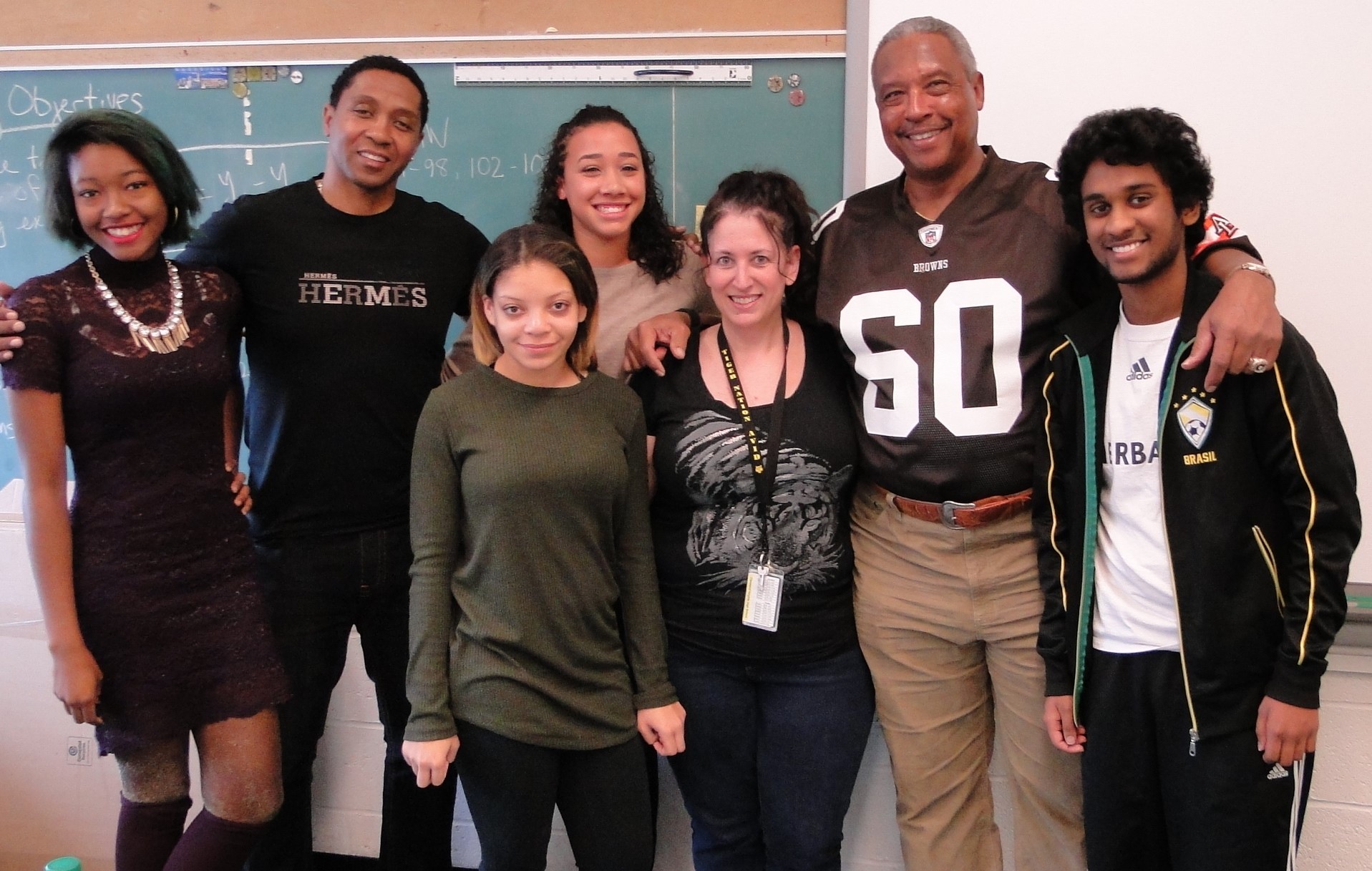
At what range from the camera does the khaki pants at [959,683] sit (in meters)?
1.64

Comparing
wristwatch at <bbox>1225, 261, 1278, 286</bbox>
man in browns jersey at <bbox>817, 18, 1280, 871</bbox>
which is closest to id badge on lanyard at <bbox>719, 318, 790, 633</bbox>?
man in browns jersey at <bbox>817, 18, 1280, 871</bbox>

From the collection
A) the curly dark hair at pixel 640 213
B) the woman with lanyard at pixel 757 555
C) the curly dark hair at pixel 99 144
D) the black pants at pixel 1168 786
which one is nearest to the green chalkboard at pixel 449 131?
the curly dark hair at pixel 640 213

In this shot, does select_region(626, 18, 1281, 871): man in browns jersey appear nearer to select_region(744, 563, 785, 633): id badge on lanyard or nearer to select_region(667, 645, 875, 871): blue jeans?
select_region(667, 645, 875, 871): blue jeans

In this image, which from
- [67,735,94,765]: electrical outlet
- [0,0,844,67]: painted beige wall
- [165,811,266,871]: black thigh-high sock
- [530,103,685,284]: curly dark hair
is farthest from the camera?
[67,735,94,765]: electrical outlet

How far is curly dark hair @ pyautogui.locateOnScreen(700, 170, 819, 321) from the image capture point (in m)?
1.62

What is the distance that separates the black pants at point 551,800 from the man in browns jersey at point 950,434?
548 millimetres

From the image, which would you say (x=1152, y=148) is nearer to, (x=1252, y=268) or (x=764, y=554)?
(x=1252, y=268)

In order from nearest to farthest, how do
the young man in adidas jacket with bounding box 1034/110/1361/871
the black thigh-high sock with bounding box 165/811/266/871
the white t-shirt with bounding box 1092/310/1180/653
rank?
1. the young man in adidas jacket with bounding box 1034/110/1361/871
2. the white t-shirt with bounding box 1092/310/1180/653
3. the black thigh-high sock with bounding box 165/811/266/871

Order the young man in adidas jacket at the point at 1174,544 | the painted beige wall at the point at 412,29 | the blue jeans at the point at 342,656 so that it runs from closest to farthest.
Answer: the young man in adidas jacket at the point at 1174,544 < the blue jeans at the point at 342,656 < the painted beige wall at the point at 412,29

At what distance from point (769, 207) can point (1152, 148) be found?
0.63m

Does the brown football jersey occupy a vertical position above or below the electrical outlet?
above

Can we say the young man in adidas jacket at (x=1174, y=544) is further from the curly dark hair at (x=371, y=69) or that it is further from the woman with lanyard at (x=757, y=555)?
the curly dark hair at (x=371, y=69)

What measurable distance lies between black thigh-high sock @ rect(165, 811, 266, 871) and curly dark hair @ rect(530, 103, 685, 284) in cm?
132

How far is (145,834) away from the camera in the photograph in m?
1.59
